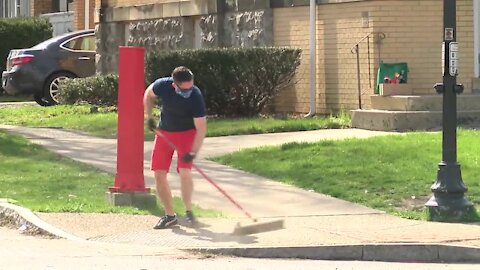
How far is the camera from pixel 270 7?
61.5ft

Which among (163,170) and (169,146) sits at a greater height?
(169,146)

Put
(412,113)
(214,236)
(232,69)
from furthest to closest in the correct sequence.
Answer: (232,69) → (412,113) → (214,236)

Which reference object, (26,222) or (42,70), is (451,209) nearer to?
(26,222)

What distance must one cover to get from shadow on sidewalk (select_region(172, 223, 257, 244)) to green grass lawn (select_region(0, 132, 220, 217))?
2.69 feet

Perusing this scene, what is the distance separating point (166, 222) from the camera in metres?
9.50

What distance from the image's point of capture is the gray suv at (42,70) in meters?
21.6

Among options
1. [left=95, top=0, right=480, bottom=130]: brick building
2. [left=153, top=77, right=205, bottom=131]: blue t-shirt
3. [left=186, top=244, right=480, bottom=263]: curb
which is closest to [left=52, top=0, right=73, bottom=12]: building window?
[left=95, top=0, right=480, bottom=130]: brick building

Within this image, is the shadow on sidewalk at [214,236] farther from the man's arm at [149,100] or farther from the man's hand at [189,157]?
the man's arm at [149,100]

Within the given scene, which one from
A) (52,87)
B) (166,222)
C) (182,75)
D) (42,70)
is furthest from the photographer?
(52,87)

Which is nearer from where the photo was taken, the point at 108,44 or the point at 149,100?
the point at 149,100

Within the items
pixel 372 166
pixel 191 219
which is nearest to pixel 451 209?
pixel 372 166

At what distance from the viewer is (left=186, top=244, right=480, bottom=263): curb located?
8.54 m

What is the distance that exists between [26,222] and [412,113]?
24.7 feet

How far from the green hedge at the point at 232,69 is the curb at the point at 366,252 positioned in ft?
27.7
